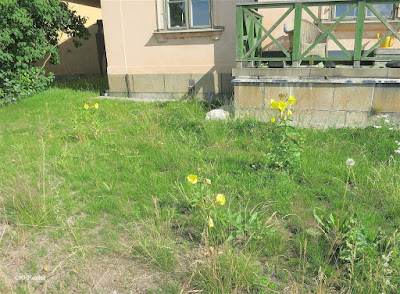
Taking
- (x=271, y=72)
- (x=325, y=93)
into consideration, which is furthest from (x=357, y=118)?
(x=271, y=72)

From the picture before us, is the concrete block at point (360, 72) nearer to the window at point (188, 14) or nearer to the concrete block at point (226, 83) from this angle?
the concrete block at point (226, 83)

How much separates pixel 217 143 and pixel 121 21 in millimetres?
4659

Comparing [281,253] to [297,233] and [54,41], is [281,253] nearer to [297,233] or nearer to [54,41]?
[297,233]

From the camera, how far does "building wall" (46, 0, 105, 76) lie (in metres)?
12.5

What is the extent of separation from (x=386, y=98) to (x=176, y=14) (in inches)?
179

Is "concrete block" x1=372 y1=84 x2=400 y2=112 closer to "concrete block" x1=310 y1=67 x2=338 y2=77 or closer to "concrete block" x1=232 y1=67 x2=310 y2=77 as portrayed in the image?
"concrete block" x1=310 y1=67 x2=338 y2=77

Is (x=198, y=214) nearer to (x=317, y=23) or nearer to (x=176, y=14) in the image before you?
(x=317, y=23)

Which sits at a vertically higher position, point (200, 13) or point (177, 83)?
point (200, 13)

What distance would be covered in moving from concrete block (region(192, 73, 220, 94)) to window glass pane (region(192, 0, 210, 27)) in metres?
1.06

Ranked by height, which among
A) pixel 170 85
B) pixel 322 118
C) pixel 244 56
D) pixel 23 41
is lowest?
pixel 322 118

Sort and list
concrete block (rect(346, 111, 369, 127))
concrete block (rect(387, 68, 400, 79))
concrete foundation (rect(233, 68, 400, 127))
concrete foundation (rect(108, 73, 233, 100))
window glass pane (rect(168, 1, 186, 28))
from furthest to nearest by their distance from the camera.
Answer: window glass pane (rect(168, 1, 186, 28)) < concrete foundation (rect(108, 73, 233, 100)) < concrete block (rect(346, 111, 369, 127)) < concrete foundation (rect(233, 68, 400, 127)) < concrete block (rect(387, 68, 400, 79))

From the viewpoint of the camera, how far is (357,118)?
4918 mm

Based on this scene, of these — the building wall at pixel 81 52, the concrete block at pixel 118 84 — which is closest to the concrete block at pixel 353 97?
the concrete block at pixel 118 84

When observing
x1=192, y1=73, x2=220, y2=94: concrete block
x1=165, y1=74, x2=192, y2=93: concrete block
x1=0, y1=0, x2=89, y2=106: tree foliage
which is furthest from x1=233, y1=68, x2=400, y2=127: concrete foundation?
x1=0, y1=0, x2=89, y2=106: tree foliage
